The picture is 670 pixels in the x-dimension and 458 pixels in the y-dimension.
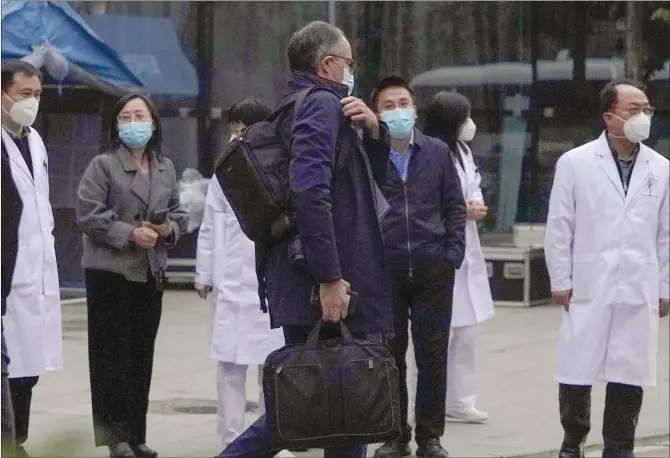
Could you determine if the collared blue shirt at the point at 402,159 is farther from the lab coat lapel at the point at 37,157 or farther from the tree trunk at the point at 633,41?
the tree trunk at the point at 633,41

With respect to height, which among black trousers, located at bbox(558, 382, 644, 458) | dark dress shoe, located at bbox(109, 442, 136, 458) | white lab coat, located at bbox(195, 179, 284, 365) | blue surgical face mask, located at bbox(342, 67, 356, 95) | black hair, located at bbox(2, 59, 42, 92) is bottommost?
dark dress shoe, located at bbox(109, 442, 136, 458)

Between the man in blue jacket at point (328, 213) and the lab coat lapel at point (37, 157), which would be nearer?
the man in blue jacket at point (328, 213)

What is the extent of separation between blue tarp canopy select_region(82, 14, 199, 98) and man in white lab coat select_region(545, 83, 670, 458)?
30.2 ft

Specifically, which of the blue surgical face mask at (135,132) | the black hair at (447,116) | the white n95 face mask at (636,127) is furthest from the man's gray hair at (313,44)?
the black hair at (447,116)

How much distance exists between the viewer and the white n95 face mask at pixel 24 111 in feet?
19.7

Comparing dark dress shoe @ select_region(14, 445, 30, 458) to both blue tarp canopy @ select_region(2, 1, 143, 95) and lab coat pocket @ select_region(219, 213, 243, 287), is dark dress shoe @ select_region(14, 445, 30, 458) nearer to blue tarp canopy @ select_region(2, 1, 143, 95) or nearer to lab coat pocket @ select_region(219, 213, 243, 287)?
lab coat pocket @ select_region(219, 213, 243, 287)

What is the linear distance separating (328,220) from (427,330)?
2.52 m

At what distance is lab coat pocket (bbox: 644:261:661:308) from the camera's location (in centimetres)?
654

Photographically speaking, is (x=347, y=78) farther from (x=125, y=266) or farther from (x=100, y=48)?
(x=100, y=48)

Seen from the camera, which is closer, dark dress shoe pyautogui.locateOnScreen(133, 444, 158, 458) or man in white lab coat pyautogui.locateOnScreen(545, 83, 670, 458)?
man in white lab coat pyautogui.locateOnScreen(545, 83, 670, 458)

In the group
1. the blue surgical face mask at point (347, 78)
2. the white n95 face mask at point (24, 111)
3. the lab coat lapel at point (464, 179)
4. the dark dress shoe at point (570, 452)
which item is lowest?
the dark dress shoe at point (570, 452)

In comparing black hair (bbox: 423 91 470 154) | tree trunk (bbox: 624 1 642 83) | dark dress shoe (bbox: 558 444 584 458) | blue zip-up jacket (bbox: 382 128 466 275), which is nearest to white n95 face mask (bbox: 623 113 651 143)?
blue zip-up jacket (bbox: 382 128 466 275)

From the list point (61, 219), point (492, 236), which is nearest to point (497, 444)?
point (61, 219)

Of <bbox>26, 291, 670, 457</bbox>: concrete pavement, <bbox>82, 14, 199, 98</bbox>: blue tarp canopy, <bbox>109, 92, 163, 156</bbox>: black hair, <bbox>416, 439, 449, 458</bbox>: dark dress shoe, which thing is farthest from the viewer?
<bbox>82, 14, 199, 98</bbox>: blue tarp canopy
